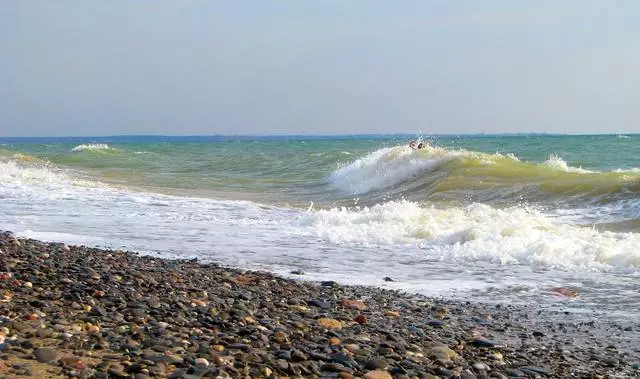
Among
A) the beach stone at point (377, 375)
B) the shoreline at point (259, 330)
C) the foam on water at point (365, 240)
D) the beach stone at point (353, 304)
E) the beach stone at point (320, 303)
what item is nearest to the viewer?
the shoreline at point (259, 330)

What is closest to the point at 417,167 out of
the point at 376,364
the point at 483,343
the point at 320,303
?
the point at 320,303

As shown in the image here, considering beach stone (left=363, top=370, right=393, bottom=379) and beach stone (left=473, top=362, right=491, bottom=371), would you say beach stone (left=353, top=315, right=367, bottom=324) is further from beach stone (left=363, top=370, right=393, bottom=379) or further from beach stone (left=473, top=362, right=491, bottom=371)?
beach stone (left=363, top=370, right=393, bottom=379)

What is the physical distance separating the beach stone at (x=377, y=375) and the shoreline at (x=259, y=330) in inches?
0.5

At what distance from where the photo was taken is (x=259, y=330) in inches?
219

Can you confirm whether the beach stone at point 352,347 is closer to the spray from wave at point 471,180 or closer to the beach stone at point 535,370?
the beach stone at point 535,370

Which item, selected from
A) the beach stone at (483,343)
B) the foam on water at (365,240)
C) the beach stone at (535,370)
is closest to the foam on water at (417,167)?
the foam on water at (365,240)

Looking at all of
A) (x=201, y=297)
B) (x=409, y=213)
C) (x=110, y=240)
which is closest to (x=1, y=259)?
(x=201, y=297)

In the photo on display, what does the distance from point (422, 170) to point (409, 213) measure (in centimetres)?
1323

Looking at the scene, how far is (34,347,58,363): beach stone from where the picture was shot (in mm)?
4199

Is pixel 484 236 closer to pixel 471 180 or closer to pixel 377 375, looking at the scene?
pixel 377 375

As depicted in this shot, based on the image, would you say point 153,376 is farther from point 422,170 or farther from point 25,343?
point 422,170

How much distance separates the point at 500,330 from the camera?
21.7ft

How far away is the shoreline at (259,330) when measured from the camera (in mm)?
4492

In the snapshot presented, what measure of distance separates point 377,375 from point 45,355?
1835 millimetres
